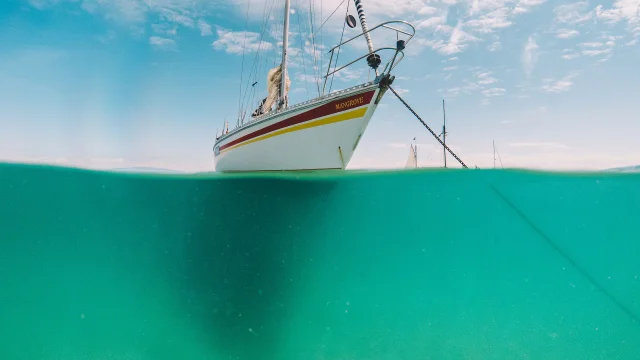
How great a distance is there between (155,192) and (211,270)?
425 centimetres

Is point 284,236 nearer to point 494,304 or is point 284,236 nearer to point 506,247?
point 494,304

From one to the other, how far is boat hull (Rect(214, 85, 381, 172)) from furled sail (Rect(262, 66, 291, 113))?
6.08 m

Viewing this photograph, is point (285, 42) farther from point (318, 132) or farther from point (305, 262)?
point (305, 262)

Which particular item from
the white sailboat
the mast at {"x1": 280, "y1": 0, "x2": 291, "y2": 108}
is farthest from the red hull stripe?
the mast at {"x1": 280, "y1": 0, "x2": 291, "y2": 108}

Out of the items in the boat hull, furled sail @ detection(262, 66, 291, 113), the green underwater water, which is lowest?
the green underwater water

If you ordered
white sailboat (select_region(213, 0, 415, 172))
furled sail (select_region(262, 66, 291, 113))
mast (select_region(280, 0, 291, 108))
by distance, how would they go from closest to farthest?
white sailboat (select_region(213, 0, 415, 172))
mast (select_region(280, 0, 291, 108))
furled sail (select_region(262, 66, 291, 113))

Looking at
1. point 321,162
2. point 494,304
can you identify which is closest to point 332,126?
point 321,162

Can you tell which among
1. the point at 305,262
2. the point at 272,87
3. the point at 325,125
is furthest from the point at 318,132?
the point at 272,87

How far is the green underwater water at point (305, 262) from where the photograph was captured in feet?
36.2

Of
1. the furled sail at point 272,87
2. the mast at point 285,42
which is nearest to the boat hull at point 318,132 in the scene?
the mast at point 285,42

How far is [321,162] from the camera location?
1062cm

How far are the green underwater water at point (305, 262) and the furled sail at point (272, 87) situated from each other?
736 centimetres

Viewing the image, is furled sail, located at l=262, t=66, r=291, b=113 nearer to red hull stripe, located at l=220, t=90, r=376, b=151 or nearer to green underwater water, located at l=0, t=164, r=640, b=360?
green underwater water, located at l=0, t=164, r=640, b=360

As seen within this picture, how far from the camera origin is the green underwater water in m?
11.0
